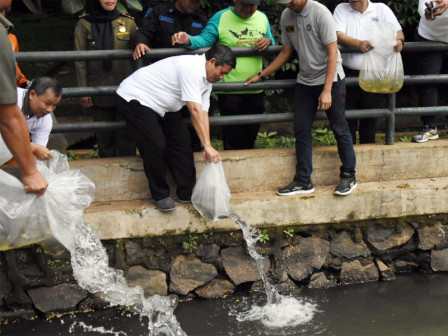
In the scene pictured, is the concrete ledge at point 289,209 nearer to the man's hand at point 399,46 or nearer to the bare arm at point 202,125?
the bare arm at point 202,125

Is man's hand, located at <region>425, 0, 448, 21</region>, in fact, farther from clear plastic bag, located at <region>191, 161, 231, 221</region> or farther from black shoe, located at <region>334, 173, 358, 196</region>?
clear plastic bag, located at <region>191, 161, 231, 221</region>

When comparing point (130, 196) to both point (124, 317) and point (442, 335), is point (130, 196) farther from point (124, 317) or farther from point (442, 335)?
point (442, 335)

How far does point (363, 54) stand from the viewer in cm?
532

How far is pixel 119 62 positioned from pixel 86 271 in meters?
1.68

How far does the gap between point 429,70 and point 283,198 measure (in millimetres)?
1730

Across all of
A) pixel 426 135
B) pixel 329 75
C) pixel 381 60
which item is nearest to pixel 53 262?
pixel 329 75

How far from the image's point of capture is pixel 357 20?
210 inches

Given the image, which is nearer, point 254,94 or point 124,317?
point 124,317

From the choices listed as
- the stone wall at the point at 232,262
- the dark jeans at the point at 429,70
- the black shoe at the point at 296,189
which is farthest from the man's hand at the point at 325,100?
the dark jeans at the point at 429,70

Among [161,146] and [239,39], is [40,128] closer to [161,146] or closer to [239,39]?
[161,146]

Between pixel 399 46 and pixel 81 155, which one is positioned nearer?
pixel 399 46

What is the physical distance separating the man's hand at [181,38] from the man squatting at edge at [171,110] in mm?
264

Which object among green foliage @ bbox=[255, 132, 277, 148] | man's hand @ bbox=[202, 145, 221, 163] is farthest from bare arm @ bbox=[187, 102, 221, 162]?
green foliage @ bbox=[255, 132, 277, 148]

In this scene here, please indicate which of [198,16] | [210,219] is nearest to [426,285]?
[210,219]
